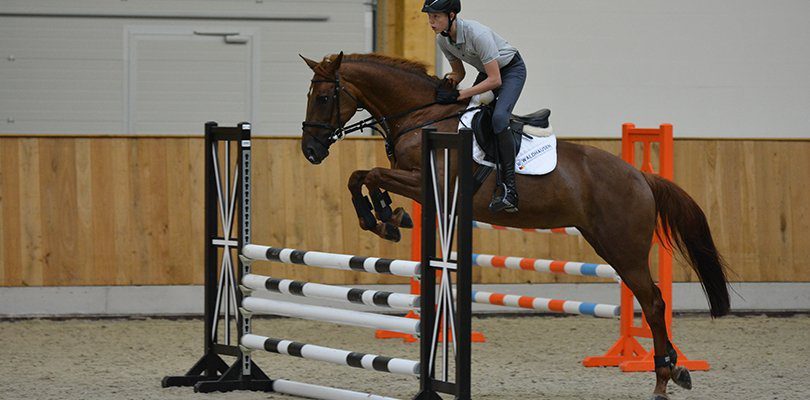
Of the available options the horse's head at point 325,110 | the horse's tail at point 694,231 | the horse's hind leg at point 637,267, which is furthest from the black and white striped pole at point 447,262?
the horse's tail at point 694,231

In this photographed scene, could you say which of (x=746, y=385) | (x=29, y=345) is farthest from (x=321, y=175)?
(x=746, y=385)

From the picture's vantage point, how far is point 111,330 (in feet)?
26.6

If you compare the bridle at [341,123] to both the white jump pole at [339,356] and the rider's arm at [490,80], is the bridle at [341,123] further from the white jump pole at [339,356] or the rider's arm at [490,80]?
the white jump pole at [339,356]

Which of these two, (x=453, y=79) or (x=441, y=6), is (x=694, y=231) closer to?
(x=453, y=79)

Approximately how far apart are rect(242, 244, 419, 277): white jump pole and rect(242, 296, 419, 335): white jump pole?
0.64ft

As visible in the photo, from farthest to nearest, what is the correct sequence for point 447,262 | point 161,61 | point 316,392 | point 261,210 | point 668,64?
point 161,61 < point 668,64 < point 261,210 < point 316,392 < point 447,262

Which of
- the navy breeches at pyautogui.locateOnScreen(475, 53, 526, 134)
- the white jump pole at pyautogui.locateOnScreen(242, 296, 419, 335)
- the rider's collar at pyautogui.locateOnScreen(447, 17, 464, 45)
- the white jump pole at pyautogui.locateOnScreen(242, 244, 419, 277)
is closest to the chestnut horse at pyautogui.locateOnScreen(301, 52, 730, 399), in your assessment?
the navy breeches at pyautogui.locateOnScreen(475, 53, 526, 134)

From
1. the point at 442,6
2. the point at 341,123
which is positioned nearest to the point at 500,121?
the point at 442,6

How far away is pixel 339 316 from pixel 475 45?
1.50 m

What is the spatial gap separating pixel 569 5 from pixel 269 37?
2741 mm

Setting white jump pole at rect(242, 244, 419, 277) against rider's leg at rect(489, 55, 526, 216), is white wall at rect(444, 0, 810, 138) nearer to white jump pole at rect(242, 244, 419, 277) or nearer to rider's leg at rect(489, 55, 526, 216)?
rider's leg at rect(489, 55, 526, 216)

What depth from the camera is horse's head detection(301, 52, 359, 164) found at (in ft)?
18.4

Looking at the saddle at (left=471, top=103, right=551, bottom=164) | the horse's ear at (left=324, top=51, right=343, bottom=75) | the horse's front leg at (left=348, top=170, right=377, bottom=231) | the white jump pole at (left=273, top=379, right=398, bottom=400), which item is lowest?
the white jump pole at (left=273, top=379, right=398, bottom=400)

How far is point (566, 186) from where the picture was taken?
578 centimetres
